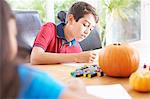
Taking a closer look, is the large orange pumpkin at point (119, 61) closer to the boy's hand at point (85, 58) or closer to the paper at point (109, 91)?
the paper at point (109, 91)

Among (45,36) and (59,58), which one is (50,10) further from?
(59,58)

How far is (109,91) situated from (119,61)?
243 mm

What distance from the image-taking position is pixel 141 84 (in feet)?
3.53

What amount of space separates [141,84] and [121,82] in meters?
0.17

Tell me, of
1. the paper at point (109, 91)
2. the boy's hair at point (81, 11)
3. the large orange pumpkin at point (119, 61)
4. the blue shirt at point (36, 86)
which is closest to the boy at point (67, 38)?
the boy's hair at point (81, 11)

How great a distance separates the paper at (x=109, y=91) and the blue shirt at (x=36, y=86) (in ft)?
1.55

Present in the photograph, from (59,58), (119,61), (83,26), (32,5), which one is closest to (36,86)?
(119,61)

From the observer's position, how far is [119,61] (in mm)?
1308

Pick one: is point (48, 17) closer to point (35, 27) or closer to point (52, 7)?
point (52, 7)

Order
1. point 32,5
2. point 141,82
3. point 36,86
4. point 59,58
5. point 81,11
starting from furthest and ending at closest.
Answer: point 32,5 → point 81,11 → point 59,58 → point 141,82 → point 36,86

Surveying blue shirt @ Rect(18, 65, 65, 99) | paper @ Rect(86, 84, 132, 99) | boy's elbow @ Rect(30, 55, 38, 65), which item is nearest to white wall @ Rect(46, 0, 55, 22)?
boy's elbow @ Rect(30, 55, 38, 65)

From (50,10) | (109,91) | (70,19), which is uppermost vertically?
(50,10)

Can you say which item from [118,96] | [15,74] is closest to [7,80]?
[15,74]

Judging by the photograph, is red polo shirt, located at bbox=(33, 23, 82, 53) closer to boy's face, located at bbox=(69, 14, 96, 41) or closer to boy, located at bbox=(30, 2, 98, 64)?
boy, located at bbox=(30, 2, 98, 64)
